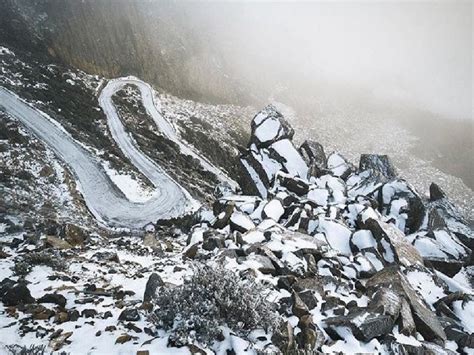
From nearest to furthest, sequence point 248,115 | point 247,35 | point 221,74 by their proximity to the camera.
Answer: point 248,115
point 221,74
point 247,35

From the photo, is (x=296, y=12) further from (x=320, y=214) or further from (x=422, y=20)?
(x=320, y=214)

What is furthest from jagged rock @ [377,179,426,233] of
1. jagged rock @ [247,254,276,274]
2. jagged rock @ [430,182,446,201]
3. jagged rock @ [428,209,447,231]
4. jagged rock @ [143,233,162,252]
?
jagged rock @ [143,233,162,252]

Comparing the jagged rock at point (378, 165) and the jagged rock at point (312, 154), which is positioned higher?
the jagged rock at point (312, 154)

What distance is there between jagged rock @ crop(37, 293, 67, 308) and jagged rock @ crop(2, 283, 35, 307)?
0.22 m

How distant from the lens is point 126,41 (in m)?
56.7

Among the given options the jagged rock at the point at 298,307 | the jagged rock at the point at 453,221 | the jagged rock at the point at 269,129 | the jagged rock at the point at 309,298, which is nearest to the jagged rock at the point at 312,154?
the jagged rock at the point at 269,129

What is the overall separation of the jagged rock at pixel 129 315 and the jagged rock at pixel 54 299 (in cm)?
166

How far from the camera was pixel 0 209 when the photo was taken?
53.1 ft

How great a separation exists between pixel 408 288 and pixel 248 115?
50.3 metres

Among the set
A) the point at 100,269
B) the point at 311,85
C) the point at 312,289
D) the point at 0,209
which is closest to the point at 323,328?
the point at 312,289

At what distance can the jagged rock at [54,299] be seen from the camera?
296 inches

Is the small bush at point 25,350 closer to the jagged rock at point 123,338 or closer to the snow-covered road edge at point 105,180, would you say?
the jagged rock at point 123,338

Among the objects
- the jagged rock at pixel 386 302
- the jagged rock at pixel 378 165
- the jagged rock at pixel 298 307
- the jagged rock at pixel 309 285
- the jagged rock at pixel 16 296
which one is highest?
the jagged rock at pixel 16 296

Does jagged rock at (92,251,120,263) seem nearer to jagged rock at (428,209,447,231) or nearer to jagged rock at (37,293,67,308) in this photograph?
jagged rock at (37,293,67,308)
